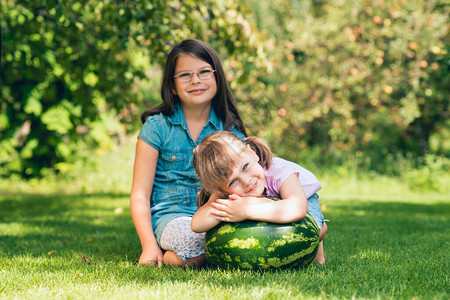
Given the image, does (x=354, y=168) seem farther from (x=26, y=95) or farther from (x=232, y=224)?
(x=232, y=224)

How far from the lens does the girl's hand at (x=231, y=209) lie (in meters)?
3.05

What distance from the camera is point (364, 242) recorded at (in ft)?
14.8

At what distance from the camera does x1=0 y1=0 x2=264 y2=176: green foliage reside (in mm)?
5473

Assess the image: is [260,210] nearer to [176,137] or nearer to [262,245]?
[262,245]

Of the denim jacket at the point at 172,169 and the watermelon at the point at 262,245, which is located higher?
the denim jacket at the point at 172,169

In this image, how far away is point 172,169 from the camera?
13.1ft

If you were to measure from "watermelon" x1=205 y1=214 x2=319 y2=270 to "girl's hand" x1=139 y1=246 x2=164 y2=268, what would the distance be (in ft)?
2.02

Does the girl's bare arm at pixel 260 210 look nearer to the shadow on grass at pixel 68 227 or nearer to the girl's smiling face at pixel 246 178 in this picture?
the girl's smiling face at pixel 246 178

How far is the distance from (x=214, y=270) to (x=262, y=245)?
429mm

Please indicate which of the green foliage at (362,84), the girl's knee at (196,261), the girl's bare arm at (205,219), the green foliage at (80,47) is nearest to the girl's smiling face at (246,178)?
the girl's bare arm at (205,219)

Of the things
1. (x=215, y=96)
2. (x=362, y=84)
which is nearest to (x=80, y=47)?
(x=215, y=96)

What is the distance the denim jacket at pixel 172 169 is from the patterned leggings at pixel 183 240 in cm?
29

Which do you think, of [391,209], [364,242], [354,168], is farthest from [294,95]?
[364,242]

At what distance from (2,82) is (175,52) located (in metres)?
7.23
